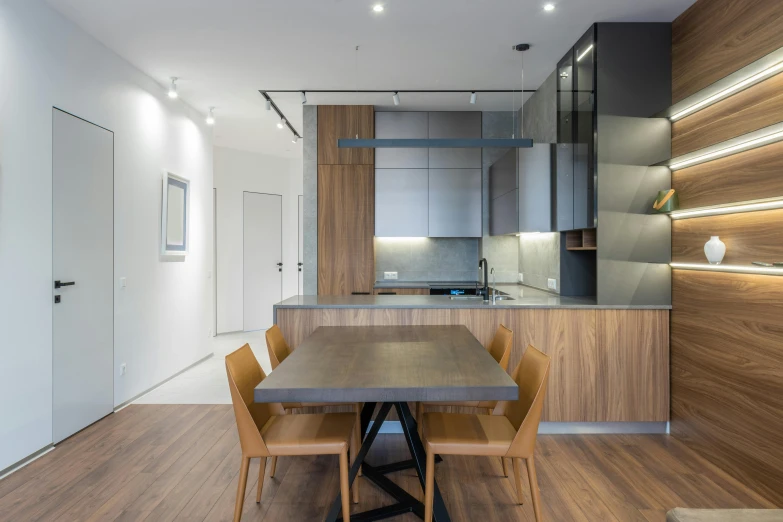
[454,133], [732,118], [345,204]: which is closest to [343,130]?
[345,204]

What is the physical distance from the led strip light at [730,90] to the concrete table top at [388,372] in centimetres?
207

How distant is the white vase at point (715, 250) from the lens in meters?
2.74

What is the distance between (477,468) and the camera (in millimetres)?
2803

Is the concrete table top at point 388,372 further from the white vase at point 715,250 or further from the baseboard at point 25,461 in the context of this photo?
the baseboard at point 25,461

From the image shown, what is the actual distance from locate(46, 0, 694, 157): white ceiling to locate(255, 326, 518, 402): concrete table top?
2.25 meters

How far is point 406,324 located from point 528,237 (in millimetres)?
2477

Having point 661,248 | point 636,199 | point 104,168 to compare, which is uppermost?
point 104,168

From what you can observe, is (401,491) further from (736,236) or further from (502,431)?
(736,236)

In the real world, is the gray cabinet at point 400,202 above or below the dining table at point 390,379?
above

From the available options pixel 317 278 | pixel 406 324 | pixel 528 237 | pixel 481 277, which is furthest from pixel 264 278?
pixel 406 324

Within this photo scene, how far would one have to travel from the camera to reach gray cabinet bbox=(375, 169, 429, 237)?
5.38 metres

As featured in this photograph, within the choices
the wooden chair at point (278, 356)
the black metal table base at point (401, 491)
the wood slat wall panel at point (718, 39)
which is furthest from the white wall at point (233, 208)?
the wood slat wall panel at point (718, 39)

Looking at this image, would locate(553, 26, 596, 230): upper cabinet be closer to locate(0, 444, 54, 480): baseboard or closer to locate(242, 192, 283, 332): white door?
locate(0, 444, 54, 480): baseboard

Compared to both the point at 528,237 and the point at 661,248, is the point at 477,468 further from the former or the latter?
the point at 528,237
